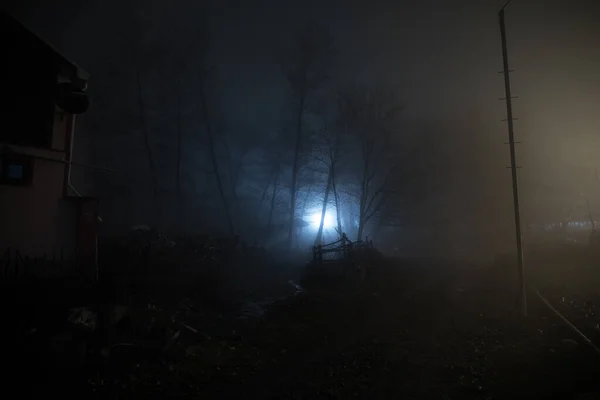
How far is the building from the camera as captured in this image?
10484 millimetres

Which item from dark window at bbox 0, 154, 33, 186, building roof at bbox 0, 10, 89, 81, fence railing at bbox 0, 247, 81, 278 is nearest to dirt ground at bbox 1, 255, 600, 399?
fence railing at bbox 0, 247, 81, 278

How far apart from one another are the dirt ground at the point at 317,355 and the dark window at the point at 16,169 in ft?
16.4

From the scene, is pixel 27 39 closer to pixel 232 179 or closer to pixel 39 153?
pixel 39 153

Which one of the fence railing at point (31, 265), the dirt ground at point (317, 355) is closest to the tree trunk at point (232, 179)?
the dirt ground at point (317, 355)

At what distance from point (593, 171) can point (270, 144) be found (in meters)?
52.2

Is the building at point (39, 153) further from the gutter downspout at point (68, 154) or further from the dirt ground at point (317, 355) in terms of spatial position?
the dirt ground at point (317, 355)

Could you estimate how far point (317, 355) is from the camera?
31.3 feet

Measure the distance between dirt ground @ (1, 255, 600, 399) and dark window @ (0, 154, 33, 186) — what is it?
197 inches

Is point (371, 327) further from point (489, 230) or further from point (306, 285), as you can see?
point (489, 230)

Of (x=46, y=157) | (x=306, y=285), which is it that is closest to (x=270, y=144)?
(x=306, y=285)

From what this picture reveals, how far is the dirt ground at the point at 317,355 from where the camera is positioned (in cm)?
711

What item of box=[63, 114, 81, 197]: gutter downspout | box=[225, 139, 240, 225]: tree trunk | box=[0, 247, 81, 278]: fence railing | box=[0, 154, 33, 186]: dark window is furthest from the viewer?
box=[225, 139, 240, 225]: tree trunk

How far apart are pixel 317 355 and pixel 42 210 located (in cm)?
948

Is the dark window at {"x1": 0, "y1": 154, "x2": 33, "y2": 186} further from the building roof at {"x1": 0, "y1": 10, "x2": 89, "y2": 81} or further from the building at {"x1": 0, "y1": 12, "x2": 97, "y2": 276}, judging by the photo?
the building roof at {"x1": 0, "y1": 10, "x2": 89, "y2": 81}
